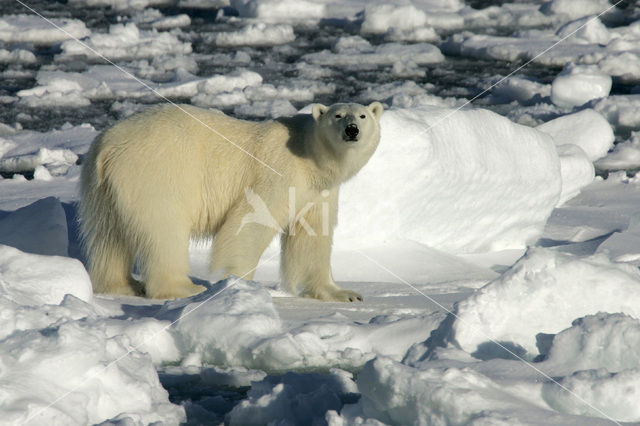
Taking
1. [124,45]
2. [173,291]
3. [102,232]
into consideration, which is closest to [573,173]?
[173,291]

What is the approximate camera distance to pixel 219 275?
14.3 feet

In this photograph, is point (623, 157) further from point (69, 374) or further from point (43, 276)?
point (69, 374)

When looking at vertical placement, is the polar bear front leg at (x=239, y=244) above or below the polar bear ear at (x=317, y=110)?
below

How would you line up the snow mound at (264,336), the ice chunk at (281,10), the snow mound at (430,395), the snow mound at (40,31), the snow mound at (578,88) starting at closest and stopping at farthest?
the snow mound at (430,395), the snow mound at (264,336), the snow mound at (578,88), the snow mound at (40,31), the ice chunk at (281,10)

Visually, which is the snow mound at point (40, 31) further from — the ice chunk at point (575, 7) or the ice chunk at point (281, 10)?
the ice chunk at point (575, 7)

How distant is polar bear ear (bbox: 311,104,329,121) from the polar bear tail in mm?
1018

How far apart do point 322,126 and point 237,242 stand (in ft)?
2.34

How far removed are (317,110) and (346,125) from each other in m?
0.22

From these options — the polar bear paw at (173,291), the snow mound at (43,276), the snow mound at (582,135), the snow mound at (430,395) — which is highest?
the snow mound at (582,135)

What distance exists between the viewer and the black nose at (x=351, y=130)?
4.23m

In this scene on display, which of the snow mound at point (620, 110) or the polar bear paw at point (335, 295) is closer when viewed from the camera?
the polar bear paw at point (335, 295)

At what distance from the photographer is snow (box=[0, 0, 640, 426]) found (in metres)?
2.42

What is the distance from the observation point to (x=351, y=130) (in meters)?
4.23

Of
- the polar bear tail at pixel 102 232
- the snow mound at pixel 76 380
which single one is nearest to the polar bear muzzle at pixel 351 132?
the polar bear tail at pixel 102 232
